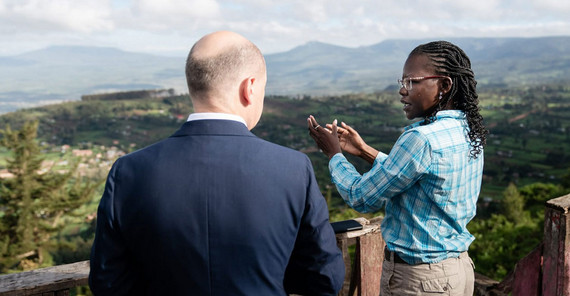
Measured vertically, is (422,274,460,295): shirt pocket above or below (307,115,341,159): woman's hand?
below

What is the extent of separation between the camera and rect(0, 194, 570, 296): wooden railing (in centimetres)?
167

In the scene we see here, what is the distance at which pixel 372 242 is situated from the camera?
2.12 m

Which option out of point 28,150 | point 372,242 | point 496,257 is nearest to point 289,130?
point 28,150

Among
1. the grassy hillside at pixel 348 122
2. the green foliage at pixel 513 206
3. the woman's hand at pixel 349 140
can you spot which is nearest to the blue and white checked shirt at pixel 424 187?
the woman's hand at pixel 349 140

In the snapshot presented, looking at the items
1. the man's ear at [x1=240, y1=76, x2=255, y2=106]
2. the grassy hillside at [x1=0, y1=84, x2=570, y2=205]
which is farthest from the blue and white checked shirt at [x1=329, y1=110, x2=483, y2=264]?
the grassy hillside at [x1=0, y1=84, x2=570, y2=205]

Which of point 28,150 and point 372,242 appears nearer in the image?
point 372,242

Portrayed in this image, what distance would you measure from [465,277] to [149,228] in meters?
1.34

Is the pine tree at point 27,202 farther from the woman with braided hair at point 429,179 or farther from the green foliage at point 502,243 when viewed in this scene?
the woman with braided hair at point 429,179

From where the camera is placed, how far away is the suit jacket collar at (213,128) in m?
1.29

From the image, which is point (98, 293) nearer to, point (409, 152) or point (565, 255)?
point (409, 152)

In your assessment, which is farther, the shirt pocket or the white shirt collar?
the shirt pocket

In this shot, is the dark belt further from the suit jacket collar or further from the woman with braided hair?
the suit jacket collar

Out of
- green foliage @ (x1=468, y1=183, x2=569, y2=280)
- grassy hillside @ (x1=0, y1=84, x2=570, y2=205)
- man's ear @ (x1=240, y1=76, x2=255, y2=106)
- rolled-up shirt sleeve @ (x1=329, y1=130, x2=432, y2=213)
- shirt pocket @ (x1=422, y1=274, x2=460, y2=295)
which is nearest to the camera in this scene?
man's ear @ (x1=240, y1=76, x2=255, y2=106)

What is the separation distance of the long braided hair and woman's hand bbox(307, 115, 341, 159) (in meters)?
0.38
